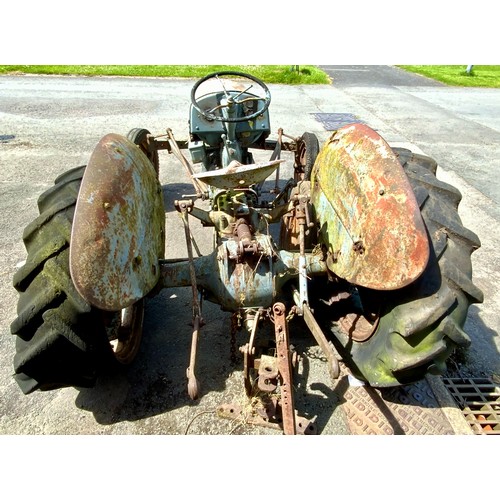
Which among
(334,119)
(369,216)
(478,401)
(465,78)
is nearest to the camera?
(369,216)

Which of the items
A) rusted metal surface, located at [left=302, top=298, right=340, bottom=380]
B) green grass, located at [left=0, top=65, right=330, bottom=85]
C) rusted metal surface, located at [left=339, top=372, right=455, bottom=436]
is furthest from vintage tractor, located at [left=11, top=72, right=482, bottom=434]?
green grass, located at [left=0, top=65, right=330, bottom=85]

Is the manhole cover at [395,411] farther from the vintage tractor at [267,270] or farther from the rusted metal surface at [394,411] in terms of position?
the vintage tractor at [267,270]

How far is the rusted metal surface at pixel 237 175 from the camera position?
78.4 inches

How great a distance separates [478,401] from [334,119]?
6.64 m

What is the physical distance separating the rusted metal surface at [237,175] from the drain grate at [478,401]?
174 centimetres

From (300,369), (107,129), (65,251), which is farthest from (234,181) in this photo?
(107,129)

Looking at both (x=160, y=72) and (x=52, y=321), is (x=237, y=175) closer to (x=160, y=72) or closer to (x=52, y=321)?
(x=52, y=321)

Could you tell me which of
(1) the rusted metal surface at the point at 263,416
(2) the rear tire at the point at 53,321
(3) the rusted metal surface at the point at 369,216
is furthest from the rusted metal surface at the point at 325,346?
(2) the rear tire at the point at 53,321

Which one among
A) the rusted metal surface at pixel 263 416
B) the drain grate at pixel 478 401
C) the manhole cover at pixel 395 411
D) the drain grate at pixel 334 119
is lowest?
the drain grate at pixel 478 401

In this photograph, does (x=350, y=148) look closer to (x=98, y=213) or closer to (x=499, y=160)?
(x=98, y=213)

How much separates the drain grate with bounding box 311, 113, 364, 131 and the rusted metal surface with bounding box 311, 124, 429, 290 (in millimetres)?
5304

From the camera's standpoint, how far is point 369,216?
6.53 feet

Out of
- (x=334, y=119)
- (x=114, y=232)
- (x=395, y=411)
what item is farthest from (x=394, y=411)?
(x=334, y=119)

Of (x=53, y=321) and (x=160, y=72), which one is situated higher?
(x=160, y=72)
